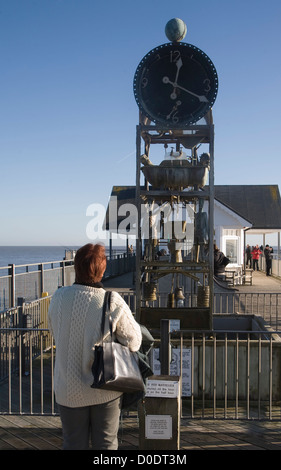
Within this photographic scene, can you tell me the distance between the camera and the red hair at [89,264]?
3.62 metres

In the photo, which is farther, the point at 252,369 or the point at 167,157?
the point at 167,157

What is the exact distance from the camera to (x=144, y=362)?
3.75 metres

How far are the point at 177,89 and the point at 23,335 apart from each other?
18.2 ft

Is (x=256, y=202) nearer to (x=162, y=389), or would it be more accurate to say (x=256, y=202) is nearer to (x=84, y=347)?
(x=162, y=389)

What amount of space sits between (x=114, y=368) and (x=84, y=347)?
28 cm

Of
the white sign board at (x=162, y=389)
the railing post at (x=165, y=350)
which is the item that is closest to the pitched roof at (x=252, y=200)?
the railing post at (x=165, y=350)

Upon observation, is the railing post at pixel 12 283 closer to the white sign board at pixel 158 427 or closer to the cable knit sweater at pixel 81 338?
the white sign board at pixel 158 427

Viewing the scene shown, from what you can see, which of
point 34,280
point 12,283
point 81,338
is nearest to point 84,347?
point 81,338

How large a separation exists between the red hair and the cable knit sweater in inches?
3.4

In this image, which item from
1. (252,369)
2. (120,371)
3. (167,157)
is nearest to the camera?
(120,371)

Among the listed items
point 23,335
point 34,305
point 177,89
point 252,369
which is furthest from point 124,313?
point 34,305

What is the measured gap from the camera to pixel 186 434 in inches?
227
